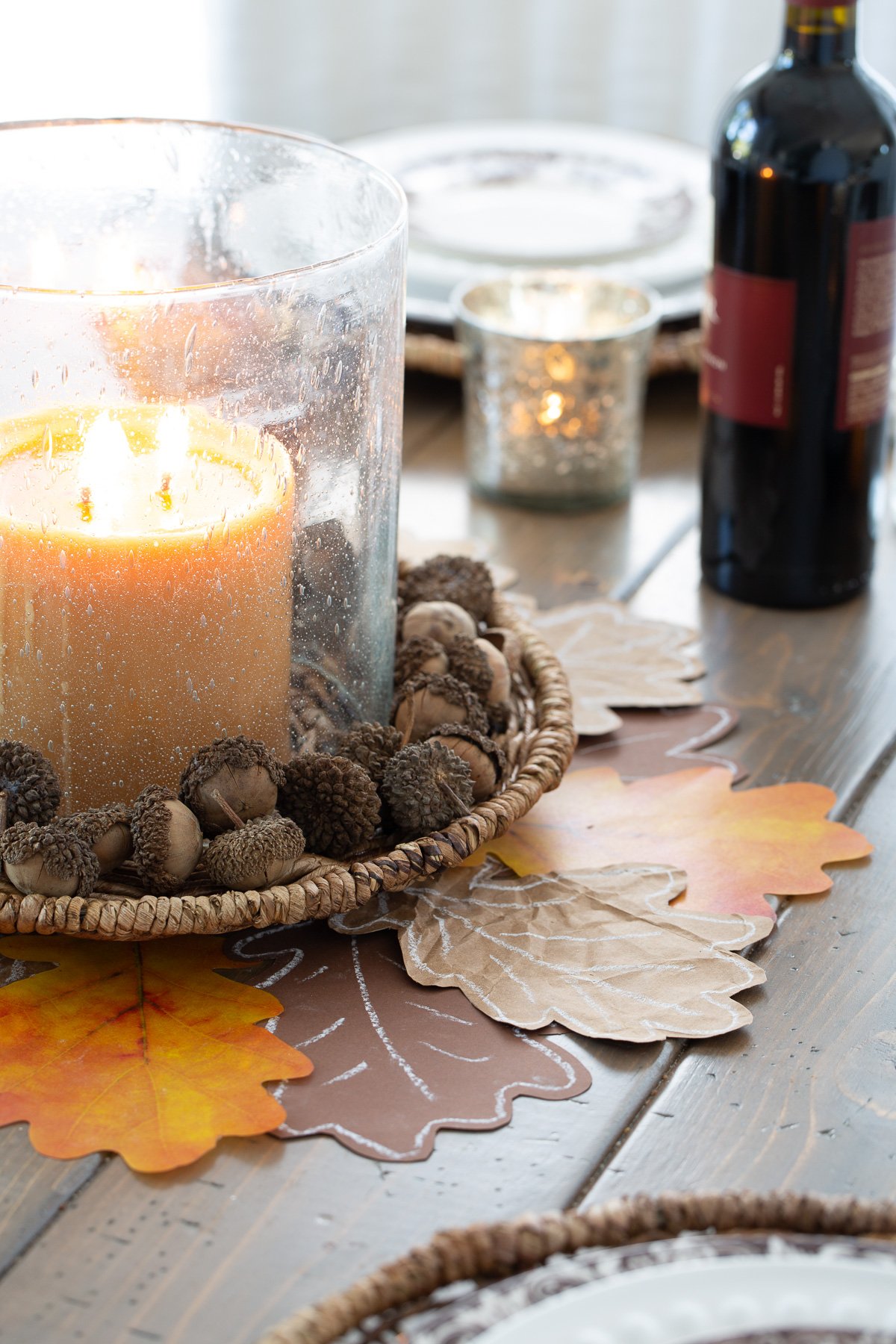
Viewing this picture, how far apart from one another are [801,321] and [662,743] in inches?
8.3

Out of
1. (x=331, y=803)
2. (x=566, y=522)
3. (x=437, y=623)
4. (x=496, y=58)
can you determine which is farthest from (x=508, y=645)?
(x=496, y=58)

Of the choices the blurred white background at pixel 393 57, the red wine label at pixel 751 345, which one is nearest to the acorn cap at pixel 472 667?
the red wine label at pixel 751 345

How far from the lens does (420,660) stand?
61 cm

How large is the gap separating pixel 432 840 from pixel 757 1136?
0.14 metres

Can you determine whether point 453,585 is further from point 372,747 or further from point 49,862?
point 49,862

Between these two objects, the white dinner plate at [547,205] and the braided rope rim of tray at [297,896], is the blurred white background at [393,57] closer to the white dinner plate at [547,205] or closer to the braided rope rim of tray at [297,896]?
the white dinner plate at [547,205]

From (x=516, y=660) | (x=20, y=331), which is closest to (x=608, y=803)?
(x=516, y=660)

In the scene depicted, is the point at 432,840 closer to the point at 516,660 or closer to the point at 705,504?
the point at 516,660

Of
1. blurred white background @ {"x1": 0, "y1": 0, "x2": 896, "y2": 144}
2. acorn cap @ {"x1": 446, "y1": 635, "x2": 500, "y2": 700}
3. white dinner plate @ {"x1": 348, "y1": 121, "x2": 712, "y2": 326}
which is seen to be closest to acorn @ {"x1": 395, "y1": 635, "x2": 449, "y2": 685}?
acorn cap @ {"x1": 446, "y1": 635, "x2": 500, "y2": 700}

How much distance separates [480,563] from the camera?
0.68 metres

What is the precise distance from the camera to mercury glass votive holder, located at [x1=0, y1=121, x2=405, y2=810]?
48cm

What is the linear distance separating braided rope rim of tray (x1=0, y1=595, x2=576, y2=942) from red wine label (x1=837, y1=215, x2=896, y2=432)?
0.26 metres

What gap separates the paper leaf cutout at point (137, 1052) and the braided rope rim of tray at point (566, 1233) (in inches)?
3.5

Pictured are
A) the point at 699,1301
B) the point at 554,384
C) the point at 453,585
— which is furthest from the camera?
the point at 554,384
